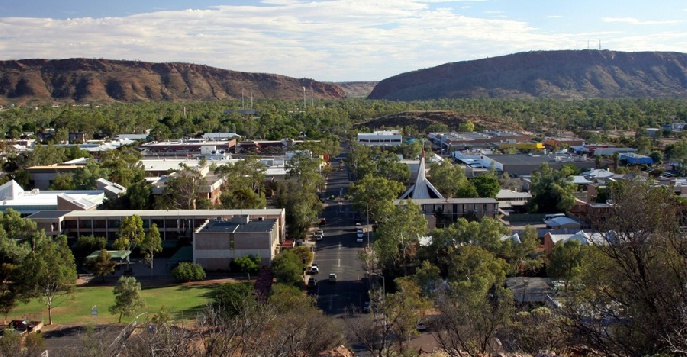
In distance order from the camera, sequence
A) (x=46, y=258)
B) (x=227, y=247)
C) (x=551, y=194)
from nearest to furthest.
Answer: (x=46, y=258), (x=227, y=247), (x=551, y=194)

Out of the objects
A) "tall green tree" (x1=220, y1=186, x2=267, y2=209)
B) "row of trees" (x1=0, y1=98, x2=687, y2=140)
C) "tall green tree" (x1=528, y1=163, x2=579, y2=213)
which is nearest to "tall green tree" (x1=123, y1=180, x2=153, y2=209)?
"tall green tree" (x1=220, y1=186, x2=267, y2=209)

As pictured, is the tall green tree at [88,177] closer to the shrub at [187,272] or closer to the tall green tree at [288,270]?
the shrub at [187,272]

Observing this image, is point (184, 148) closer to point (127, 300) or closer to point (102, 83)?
point (127, 300)

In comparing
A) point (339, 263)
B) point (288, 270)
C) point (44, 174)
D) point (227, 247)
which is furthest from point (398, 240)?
point (44, 174)

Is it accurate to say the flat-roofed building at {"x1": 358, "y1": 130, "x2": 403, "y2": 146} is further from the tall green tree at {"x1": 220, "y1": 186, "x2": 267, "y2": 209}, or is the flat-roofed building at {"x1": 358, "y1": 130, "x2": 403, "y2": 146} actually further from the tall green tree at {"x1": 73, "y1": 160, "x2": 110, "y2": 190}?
the tall green tree at {"x1": 220, "y1": 186, "x2": 267, "y2": 209}

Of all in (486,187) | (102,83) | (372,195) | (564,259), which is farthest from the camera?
(102,83)

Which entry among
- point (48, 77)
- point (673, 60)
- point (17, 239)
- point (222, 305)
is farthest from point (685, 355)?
point (673, 60)

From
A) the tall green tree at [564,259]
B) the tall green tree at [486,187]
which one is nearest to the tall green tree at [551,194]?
the tall green tree at [486,187]
